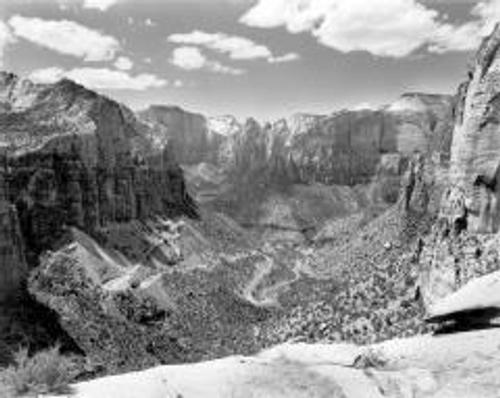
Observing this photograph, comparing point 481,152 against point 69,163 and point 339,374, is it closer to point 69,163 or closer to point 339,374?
point 339,374

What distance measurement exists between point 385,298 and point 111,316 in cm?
3793

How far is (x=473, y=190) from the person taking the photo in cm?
7944

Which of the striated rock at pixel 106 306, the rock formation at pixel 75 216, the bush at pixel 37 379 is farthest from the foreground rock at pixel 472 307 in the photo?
the rock formation at pixel 75 216

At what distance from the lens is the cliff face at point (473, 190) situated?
73562 mm

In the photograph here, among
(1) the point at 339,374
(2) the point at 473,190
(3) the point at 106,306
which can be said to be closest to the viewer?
(1) the point at 339,374

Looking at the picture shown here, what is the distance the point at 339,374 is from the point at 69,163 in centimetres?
13130

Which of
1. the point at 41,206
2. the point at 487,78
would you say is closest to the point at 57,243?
the point at 41,206

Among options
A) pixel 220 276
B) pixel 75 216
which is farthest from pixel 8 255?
pixel 220 276

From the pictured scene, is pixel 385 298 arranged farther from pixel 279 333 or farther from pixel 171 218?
pixel 171 218

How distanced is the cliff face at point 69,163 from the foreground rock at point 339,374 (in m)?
107

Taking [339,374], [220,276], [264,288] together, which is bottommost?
[264,288]

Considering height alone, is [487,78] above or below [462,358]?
above

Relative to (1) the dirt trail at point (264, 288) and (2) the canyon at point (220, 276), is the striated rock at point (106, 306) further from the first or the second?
(1) the dirt trail at point (264, 288)

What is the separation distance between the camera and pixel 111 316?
113000mm
